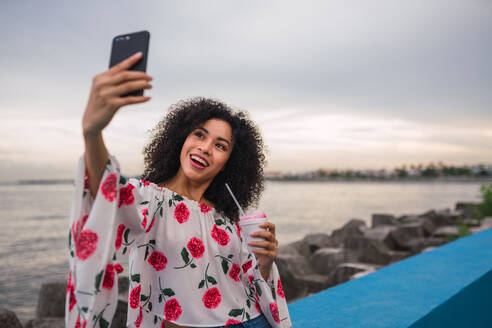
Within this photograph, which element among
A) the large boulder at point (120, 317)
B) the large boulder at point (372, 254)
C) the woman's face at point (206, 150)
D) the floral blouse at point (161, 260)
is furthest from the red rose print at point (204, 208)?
the large boulder at point (372, 254)

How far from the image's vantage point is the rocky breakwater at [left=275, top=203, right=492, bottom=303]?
5.88 metres

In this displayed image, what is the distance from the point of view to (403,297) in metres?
2.65

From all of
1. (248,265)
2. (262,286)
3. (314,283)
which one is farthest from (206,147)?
(314,283)

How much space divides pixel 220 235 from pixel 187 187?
27 cm

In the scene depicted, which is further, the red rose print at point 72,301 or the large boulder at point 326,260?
the large boulder at point 326,260

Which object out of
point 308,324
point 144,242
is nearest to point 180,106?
point 144,242

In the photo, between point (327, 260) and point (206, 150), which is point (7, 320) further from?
point (327, 260)

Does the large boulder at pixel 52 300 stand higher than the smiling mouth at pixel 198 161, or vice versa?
the smiling mouth at pixel 198 161

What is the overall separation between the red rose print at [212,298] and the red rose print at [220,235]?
0.18 meters

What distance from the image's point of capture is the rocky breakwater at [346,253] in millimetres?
5883

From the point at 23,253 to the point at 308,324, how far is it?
965cm

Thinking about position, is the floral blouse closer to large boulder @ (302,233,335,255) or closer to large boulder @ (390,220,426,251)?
large boulder @ (302,233,335,255)

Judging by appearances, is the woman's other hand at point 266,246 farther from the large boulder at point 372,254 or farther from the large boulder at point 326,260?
the large boulder at point 372,254

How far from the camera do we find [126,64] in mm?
→ 1106
